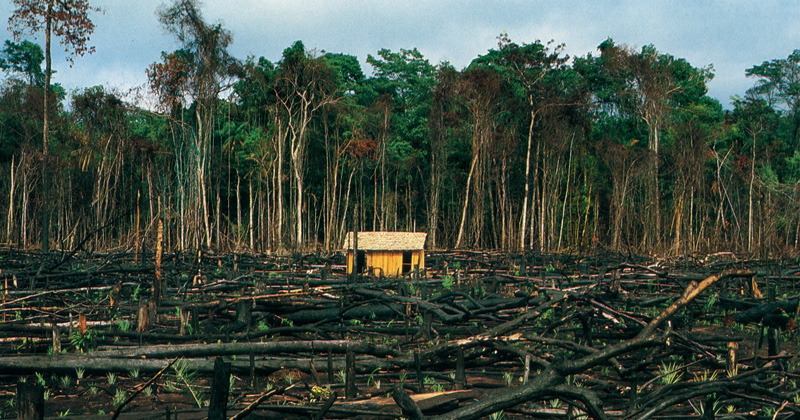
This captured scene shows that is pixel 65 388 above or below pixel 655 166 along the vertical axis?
below

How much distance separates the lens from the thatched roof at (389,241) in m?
23.6

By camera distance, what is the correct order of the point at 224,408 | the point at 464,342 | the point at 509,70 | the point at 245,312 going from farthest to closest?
the point at 509,70
the point at 245,312
the point at 464,342
the point at 224,408

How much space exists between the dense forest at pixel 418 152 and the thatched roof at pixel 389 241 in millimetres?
6088

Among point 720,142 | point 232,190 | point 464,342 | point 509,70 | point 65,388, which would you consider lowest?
point 65,388

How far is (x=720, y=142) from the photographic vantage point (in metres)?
39.3

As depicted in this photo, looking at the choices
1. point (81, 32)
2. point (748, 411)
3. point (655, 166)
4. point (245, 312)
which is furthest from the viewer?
point (655, 166)

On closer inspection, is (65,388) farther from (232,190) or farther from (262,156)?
(232,190)

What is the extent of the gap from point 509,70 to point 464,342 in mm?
33382

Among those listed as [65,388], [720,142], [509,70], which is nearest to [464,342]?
[65,388]

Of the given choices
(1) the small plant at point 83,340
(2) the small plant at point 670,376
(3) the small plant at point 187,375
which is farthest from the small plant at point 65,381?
(2) the small plant at point 670,376

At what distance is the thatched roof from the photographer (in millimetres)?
23641

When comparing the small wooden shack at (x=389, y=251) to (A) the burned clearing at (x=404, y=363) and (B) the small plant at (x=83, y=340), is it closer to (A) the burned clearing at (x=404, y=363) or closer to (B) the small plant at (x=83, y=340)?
(A) the burned clearing at (x=404, y=363)

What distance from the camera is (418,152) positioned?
127 ft

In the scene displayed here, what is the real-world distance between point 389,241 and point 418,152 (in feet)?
51.4
